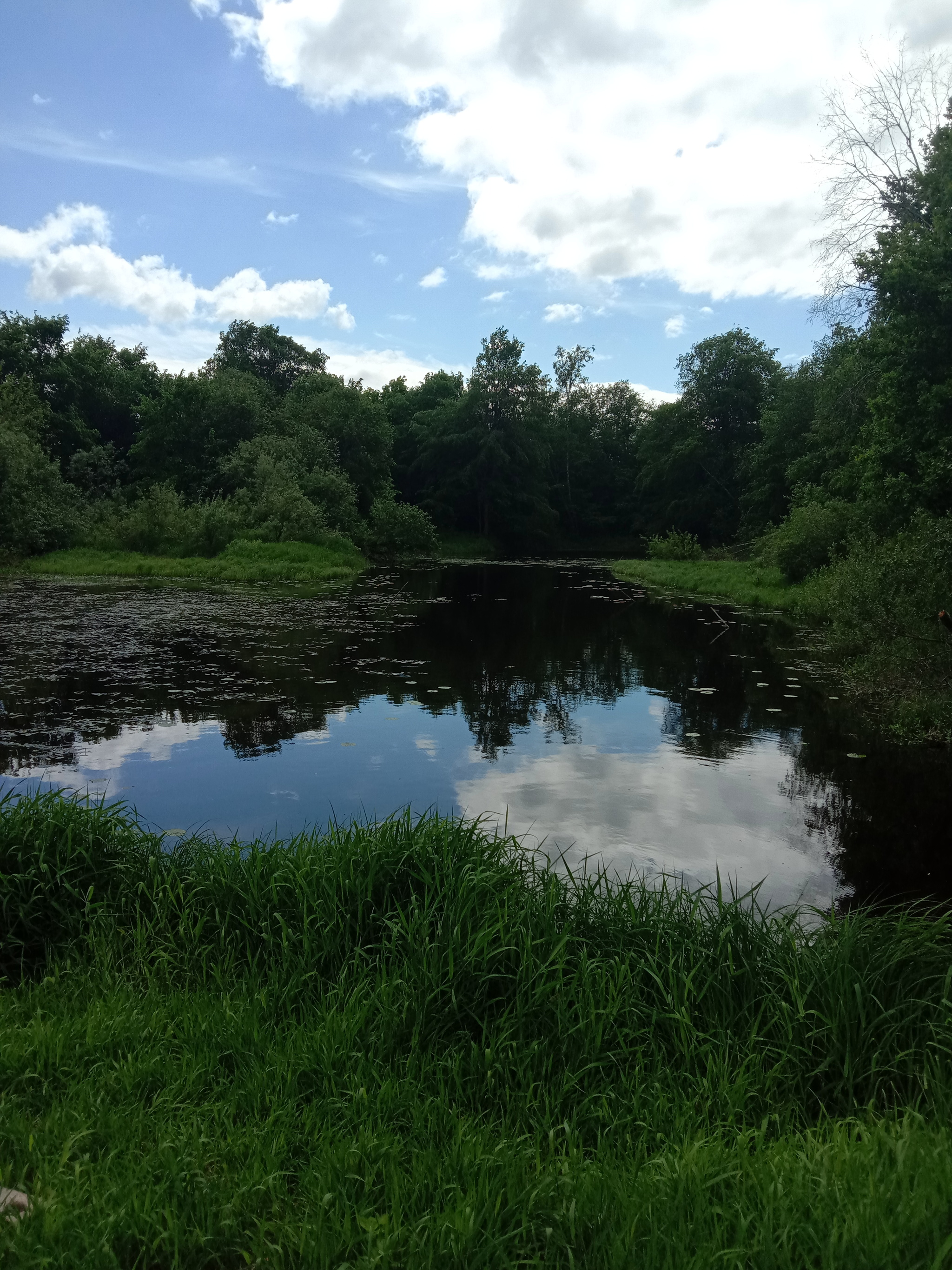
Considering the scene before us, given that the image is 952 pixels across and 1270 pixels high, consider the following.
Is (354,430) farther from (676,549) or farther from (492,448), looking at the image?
(676,549)

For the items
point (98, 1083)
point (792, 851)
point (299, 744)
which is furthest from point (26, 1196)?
point (299, 744)

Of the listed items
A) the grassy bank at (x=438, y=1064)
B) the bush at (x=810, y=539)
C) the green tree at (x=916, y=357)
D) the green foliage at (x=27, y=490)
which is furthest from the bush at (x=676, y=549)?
the grassy bank at (x=438, y=1064)

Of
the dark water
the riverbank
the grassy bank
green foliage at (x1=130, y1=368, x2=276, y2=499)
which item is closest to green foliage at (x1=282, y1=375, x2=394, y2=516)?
green foliage at (x1=130, y1=368, x2=276, y2=499)

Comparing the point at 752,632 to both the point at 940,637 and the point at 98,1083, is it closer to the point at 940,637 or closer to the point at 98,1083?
the point at 940,637

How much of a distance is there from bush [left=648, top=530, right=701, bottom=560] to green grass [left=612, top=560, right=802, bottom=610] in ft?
2.35

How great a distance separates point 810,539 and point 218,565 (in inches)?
806

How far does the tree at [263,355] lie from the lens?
68062 millimetres

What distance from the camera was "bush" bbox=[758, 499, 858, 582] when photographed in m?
24.4

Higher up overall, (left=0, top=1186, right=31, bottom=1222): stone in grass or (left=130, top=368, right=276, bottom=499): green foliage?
(left=130, top=368, right=276, bottom=499): green foliage

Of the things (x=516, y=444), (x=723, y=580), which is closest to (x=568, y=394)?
(x=516, y=444)

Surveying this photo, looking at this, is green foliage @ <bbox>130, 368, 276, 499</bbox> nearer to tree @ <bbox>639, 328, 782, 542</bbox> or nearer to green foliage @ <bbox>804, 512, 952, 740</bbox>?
tree @ <bbox>639, 328, 782, 542</bbox>

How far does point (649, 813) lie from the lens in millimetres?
8070

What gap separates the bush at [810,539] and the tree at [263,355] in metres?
49.5

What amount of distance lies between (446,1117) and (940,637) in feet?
31.7
